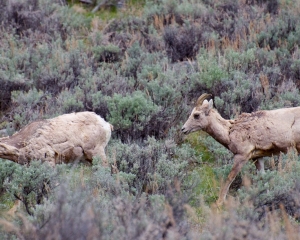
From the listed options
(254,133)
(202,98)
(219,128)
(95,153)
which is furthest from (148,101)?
(254,133)

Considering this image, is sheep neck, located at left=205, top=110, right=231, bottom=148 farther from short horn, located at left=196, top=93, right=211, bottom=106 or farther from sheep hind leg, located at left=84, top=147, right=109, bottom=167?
sheep hind leg, located at left=84, top=147, right=109, bottom=167

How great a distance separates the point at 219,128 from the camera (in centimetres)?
874

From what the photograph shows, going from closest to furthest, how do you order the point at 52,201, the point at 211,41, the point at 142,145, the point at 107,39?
the point at 52,201 → the point at 142,145 → the point at 211,41 → the point at 107,39

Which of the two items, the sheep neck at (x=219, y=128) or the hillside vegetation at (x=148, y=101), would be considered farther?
the sheep neck at (x=219, y=128)

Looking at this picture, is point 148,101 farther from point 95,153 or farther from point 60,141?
point 60,141

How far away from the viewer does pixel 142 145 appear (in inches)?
382

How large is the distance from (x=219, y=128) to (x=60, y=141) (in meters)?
2.33

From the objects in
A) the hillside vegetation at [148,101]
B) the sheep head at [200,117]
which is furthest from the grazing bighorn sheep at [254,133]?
the hillside vegetation at [148,101]

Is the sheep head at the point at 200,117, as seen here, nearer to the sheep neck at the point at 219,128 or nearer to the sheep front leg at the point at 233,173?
the sheep neck at the point at 219,128

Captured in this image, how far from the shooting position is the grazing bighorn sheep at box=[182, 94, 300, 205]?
834 centimetres

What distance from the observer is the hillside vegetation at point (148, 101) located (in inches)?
212

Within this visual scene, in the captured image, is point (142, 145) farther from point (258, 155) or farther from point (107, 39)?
point (107, 39)

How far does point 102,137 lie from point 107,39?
6.37 metres

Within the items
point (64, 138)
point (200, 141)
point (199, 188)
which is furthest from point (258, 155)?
point (64, 138)
